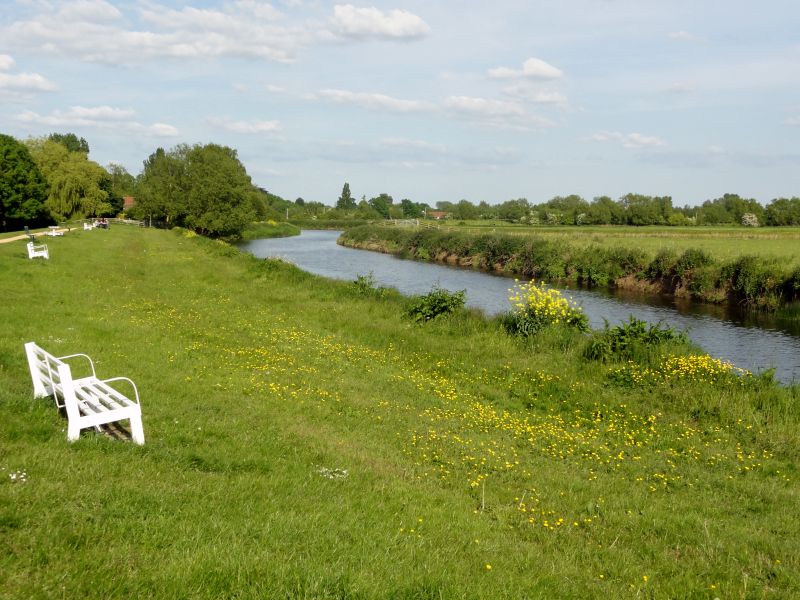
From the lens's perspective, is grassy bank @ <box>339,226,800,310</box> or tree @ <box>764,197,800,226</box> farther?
tree @ <box>764,197,800,226</box>

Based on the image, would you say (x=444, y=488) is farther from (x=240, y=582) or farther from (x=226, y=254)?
(x=226, y=254)

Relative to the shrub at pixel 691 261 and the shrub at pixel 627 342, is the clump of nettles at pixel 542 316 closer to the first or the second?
the shrub at pixel 627 342

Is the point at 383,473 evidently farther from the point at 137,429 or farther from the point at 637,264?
the point at 637,264

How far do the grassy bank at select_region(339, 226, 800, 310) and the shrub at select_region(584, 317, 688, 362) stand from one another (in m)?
22.4

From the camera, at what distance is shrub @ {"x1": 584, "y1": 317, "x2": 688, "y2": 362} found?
1408 centimetres

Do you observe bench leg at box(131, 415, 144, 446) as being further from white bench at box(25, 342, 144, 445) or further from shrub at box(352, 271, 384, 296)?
shrub at box(352, 271, 384, 296)

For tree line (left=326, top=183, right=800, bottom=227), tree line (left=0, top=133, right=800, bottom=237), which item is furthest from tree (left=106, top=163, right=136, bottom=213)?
tree line (left=326, top=183, right=800, bottom=227)

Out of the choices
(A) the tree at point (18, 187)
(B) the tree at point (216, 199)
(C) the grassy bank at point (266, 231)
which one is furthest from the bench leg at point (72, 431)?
(C) the grassy bank at point (266, 231)

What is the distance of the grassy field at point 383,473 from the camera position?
4.33 meters

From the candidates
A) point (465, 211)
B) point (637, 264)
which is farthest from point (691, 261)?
point (465, 211)

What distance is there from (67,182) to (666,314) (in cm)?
6746

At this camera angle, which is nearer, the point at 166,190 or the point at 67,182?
the point at 67,182

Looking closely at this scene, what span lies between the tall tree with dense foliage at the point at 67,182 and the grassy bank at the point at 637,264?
39794mm

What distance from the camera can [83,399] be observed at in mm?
7516
